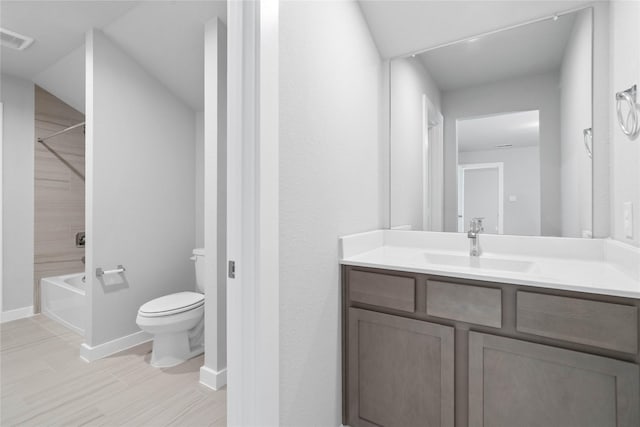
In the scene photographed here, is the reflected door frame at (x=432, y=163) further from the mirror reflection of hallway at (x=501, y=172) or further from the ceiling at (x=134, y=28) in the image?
the ceiling at (x=134, y=28)

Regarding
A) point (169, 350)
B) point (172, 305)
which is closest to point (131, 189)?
point (172, 305)

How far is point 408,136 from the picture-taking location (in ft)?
6.05

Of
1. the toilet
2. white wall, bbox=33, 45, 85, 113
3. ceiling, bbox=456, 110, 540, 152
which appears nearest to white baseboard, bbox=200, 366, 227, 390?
the toilet

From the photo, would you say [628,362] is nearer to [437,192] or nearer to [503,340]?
[503,340]

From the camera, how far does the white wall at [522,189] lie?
1.52m

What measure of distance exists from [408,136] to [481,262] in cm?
84

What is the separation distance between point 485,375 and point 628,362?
1.31ft

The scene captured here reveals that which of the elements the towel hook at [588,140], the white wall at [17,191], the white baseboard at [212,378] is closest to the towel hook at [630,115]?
the towel hook at [588,140]

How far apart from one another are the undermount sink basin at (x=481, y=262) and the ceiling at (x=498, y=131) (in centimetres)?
62

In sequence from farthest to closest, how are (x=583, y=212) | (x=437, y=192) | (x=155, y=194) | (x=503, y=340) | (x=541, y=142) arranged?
(x=155, y=194) → (x=437, y=192) → (x=541, y=142) → (x=583, y=212) → (x=503, y=340)

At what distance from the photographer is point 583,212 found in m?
1.38

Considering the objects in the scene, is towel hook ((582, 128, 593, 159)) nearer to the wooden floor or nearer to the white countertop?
the white countertop

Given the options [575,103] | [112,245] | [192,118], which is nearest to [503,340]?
[575,103]

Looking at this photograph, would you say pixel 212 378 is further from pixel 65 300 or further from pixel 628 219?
pixel 628 219
